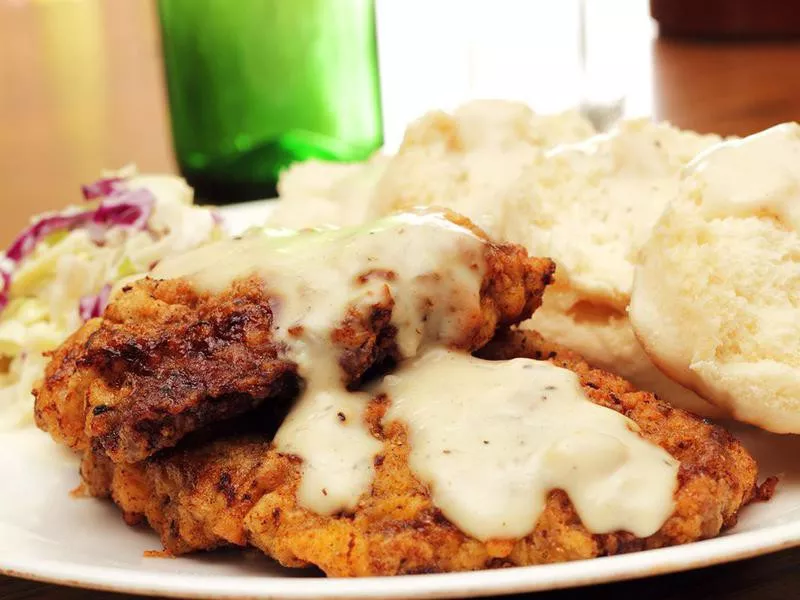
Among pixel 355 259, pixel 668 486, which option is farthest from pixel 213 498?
pixel 668 486

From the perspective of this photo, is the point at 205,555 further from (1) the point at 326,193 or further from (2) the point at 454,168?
(1) the point at 326,193

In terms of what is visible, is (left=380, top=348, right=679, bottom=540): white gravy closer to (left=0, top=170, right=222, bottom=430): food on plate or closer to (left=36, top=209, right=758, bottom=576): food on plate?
(left=36, top=209, right=758, bottom=576): food on plate

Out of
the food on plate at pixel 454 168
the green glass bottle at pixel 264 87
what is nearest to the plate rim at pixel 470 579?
the food on plate at pixel 454 168

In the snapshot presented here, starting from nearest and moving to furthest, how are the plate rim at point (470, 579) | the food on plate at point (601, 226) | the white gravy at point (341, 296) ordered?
the plate rim at point (470, 579), the white gravy at point (341, 296), the food on plate at point (601, 226)

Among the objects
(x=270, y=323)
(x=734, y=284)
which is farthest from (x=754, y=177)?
(x=270, y=323)

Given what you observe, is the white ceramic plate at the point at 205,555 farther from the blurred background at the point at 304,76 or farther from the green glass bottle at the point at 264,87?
the green glass bottle at the point at 264,87

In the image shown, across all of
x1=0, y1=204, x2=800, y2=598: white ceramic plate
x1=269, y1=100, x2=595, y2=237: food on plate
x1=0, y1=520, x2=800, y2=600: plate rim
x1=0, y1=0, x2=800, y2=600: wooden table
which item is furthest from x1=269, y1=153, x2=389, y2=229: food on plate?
x1=0, y1=0, x2=800, y2=600: wooden table
